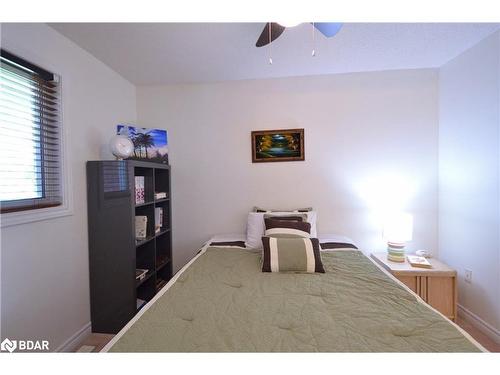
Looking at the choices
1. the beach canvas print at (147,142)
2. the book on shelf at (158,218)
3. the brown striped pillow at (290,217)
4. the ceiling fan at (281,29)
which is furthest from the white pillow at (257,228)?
the ceiling fan at (281,29)

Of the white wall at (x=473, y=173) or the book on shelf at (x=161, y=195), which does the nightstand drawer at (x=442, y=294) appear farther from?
the book on shelf at (x=161, y=195)

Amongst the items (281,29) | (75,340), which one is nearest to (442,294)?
(281,29)

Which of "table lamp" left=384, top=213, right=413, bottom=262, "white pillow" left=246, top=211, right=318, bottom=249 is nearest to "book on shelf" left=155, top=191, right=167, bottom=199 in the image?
"white pillow" left=246, top=211, right=318, bottom=249

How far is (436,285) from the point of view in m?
1.78

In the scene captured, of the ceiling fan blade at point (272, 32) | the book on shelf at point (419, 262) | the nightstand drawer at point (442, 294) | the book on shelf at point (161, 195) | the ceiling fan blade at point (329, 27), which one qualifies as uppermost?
the ceiling fan blade at point (272, 32)

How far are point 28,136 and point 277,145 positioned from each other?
6.58 ft

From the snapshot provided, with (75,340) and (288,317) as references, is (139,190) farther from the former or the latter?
(288,317)

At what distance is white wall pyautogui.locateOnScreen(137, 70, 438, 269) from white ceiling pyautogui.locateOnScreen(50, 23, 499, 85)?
188mm

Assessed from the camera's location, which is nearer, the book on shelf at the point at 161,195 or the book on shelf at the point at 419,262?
the book on shelf at the point at 419,262

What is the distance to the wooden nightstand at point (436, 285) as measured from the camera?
69.1 inches

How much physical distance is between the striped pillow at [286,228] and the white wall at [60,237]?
1509 millimetres

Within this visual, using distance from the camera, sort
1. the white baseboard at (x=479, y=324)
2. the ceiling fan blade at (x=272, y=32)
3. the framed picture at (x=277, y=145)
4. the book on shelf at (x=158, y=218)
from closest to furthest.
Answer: the ceiling fan blade at (x=272, y=32)
the white baseboard at (x=479, y=324)
the book on shelf at (x=158, y=218)
the framed picture at (x=277, y=145)
